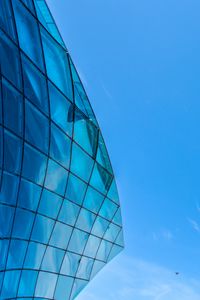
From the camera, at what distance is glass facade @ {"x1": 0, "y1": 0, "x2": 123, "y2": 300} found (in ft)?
55.0

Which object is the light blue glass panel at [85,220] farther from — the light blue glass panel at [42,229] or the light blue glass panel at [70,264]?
the light blue glass panel at [42,229]

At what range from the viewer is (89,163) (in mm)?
23031

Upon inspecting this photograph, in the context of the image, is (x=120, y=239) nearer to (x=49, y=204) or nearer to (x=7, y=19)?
(x=49, y=204)

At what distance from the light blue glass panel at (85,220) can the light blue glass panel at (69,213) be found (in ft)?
1.75

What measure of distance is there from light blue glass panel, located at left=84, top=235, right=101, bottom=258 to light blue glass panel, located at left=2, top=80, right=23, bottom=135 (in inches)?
514

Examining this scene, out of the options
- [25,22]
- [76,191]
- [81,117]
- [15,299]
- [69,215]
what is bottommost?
[15,299]

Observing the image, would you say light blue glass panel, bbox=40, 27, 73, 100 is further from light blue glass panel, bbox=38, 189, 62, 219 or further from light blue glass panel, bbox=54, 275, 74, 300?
light blue glass panel, bbox=54, 275, 74, 300

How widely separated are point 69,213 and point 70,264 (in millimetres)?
5331

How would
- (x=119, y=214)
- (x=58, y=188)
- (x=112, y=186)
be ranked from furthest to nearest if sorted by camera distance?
1. (x=119, y=214)
2. (x=112, y=186)
3. (x=58, y=188)

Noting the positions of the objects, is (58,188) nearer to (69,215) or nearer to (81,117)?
(69,215)

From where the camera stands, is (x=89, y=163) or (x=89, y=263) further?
(x=89, y=263)

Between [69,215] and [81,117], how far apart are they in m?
7.49

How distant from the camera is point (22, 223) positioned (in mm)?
20734

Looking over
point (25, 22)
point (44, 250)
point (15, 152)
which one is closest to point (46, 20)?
point (25, 22)
